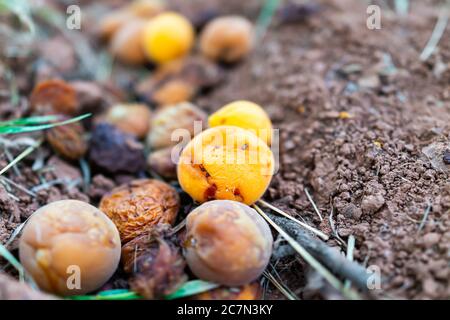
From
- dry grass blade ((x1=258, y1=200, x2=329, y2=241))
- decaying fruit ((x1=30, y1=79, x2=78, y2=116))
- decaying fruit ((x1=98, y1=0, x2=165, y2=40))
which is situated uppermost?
decaying fruit ((x1=98, y1=0, x2=165, y2=40))

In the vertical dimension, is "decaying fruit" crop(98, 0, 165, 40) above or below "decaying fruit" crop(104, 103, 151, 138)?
above

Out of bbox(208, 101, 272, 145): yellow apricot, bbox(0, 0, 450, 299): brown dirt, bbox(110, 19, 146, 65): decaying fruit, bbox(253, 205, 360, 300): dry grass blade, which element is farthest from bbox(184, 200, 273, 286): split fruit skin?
bbox(110, 19, 146, 65): decaying fruit

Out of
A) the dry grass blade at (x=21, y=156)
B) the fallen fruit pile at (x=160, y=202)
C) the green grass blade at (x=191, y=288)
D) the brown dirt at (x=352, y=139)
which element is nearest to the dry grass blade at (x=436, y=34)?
the brown dirt at (x=352, y=139)

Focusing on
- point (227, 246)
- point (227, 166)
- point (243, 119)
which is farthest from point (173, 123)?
point (227, 246)

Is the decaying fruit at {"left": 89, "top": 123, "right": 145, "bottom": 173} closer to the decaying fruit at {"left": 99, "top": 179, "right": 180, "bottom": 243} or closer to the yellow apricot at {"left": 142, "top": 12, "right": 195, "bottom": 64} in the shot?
the decaying fruit at {"left": 99, "top": 179, "right": 180, "bottom": 243}

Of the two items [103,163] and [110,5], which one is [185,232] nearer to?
[103,163]

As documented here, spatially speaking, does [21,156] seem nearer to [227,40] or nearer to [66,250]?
[66,250]

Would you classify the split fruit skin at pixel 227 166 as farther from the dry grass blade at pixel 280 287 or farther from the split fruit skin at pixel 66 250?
the split fruit skin at pixel 66 250

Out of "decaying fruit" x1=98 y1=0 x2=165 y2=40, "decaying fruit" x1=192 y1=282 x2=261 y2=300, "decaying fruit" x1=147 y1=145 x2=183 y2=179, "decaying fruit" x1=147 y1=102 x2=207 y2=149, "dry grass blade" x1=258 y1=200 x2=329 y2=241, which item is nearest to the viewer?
"decaying fruit" x1=192 y1=282 x2=261 y2=300
